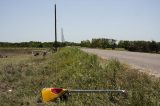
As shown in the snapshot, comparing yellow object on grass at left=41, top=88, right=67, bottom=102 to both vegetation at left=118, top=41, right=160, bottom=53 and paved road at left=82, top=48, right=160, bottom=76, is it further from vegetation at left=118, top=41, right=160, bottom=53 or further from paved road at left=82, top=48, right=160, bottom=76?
vegetation at left=118, top=41, right=160, bottom=53

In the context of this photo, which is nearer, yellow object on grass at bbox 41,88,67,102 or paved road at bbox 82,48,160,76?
yellow object on grass at bbox 41,88,67,102

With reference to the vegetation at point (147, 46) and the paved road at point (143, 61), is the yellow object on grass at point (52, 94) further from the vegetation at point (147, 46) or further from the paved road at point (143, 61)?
the vegetation at point (147, 46)

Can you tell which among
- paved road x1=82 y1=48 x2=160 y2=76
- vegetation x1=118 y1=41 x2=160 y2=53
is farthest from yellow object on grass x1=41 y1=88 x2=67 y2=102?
vegetation x1=118 y1=41 x2=160 y2=53

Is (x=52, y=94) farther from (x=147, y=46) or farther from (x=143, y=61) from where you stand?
(x=147, y=46)

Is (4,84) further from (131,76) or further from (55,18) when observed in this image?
(55,18)

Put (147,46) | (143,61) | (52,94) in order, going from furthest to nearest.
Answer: (147,46)
(143,61)
(52,94)

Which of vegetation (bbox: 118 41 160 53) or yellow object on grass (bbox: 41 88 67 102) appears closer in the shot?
yellow object on grass (bbox: 41 88 67 102)

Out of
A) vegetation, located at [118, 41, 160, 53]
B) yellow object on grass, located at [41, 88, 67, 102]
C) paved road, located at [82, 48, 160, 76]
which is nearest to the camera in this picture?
yellow object on grass, located at [41, 88, 67, 102]

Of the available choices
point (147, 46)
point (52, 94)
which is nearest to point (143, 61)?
point (52, 94)

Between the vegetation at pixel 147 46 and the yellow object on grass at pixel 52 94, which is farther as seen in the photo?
the vegetation at pixel 147 46

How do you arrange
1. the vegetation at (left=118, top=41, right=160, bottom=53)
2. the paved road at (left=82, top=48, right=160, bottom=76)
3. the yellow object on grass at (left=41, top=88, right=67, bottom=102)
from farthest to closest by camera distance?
1. the vegetation at (left=118, top=41, right=160, bottom=53)
2. the paved road at (left=82, top=48, right=160, bottom=76)
3. the yellow object on grass at (left=41, top=88, right=67, bottom=102)

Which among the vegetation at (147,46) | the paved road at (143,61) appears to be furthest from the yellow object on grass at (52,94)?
the vegetation at (147,46)

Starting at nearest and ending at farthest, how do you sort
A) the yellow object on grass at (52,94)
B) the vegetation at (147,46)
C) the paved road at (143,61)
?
1. the yellow object on grass at (52,94)
2. the paved road at (143,61)
3. the vegetation at (147,46)

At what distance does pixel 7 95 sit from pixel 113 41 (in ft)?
209
